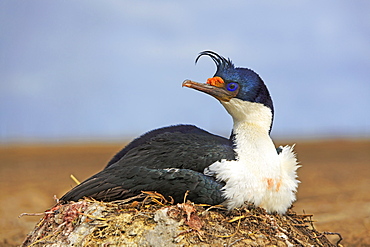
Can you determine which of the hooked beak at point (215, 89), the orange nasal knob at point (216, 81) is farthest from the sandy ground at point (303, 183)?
the orange nasal knob at point (216, 81)

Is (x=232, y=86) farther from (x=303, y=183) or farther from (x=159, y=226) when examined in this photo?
(x=303, y=183)

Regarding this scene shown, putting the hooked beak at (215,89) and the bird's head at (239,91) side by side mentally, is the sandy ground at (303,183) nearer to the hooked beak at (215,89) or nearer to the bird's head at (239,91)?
the bird's head at (239,91)

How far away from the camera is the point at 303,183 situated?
18.9 metres

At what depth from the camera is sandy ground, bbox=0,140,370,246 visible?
11.2 metres

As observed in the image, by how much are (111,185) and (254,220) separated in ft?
4.57

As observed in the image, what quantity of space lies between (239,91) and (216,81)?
0.26 meters

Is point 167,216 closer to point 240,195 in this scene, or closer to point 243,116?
point 240,195

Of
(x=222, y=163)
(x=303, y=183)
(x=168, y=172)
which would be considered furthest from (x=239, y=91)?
(x=303, y=183)

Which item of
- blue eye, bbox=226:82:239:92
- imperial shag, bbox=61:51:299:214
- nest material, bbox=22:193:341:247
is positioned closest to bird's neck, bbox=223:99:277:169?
imperial shag, bbox=61:51:299:214

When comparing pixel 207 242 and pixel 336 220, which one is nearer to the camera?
pixel 207 242

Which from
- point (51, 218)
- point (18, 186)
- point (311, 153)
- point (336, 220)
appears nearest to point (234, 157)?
point (51, 218)

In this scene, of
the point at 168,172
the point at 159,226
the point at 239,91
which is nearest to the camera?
the point at 159,226

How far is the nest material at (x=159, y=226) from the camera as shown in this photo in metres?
4.49

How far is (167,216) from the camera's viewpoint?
455 cm
